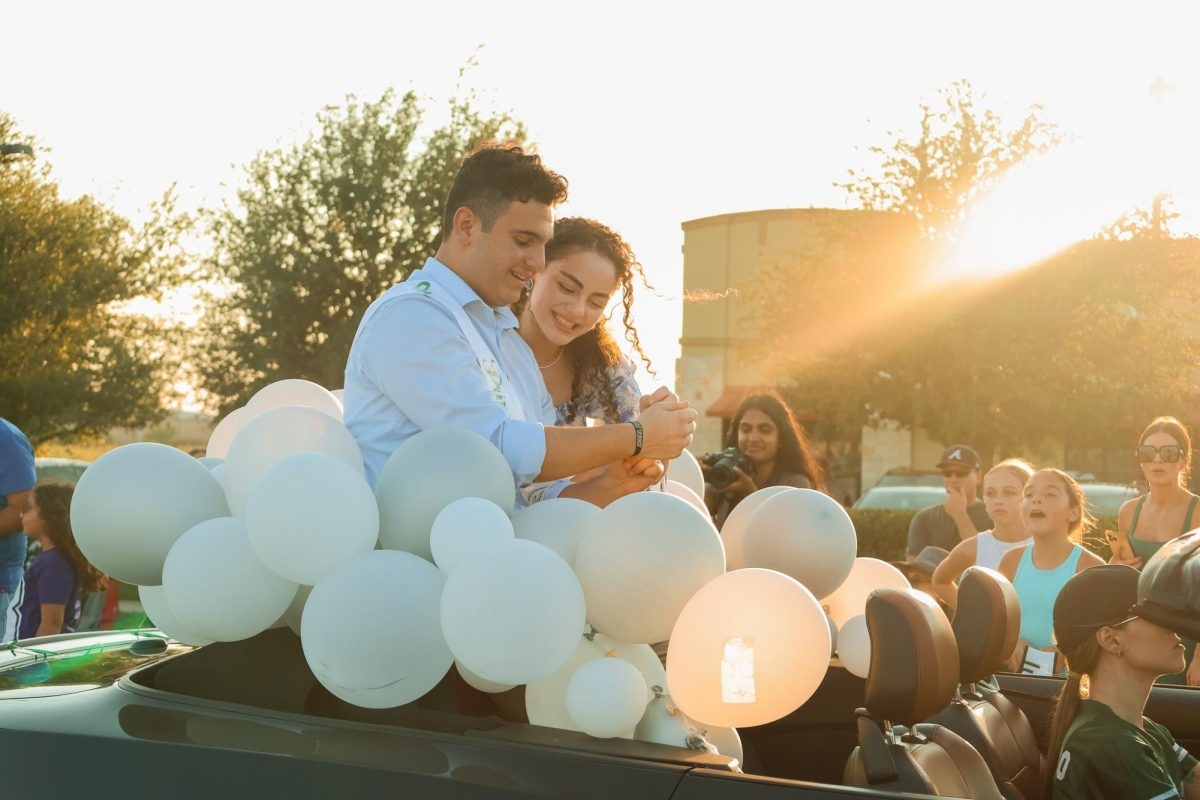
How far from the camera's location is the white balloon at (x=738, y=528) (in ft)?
10.1

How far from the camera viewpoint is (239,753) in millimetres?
2164

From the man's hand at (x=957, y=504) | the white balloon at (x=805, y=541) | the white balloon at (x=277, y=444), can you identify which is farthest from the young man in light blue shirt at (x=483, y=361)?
the man's hand at (x=957, y=504)

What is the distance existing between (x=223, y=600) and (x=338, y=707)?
298mm

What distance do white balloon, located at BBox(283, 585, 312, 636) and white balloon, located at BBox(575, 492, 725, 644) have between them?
580 millimetres

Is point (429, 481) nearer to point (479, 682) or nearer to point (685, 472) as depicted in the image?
point (479, 682)

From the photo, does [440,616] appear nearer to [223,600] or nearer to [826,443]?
[223,600]

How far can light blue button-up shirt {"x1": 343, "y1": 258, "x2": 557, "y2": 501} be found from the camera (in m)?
2.65

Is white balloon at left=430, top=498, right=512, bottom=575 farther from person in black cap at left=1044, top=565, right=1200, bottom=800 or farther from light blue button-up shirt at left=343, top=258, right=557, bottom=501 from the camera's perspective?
person in black cap at left=1044, top=565, right=1200, bottom=800

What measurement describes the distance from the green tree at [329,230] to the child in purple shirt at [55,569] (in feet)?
54.6

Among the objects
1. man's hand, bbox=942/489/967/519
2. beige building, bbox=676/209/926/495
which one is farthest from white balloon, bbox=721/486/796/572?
beige building, bbox=676/209/926/495

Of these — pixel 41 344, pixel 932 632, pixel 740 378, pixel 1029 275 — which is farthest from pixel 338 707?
pixel 740 378

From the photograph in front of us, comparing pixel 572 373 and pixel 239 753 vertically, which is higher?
pixel 572 373

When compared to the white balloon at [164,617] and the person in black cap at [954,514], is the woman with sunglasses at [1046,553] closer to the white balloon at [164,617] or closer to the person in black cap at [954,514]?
the person in black cap at [954,514]

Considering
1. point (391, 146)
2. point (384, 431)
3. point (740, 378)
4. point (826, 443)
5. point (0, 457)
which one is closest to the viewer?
point (384, 431)
